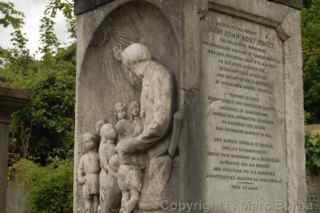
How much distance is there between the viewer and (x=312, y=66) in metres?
22.3

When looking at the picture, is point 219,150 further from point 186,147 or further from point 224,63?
point 224,63

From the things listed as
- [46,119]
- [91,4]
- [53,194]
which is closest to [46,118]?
[46,119]

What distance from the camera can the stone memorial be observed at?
255 inches

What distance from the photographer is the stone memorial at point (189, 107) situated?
6.49 metres

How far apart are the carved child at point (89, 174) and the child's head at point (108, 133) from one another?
0.26 m

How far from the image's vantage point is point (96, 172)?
7309 mm

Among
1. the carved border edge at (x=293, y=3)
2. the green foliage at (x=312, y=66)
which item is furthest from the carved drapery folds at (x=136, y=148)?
the green foliage at (x=312, y=66)

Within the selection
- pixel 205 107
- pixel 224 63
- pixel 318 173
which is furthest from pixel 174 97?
pixel 318 173

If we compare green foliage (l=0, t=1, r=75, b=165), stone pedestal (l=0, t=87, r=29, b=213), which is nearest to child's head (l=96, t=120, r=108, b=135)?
stone pedestal (l=0, t=87, r=29, b=213)

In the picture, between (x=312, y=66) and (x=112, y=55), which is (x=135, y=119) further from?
(x=312, y=66)

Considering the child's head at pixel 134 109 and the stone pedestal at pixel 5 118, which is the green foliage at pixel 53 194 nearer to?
the stone pedestal at pixel 5 118

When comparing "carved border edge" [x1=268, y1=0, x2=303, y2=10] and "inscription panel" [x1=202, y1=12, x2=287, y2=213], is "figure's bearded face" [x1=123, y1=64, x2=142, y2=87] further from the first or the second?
"carved border edge" [x1=268, y1=0, x2=303, y2=10]

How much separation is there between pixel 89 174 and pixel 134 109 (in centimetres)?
92

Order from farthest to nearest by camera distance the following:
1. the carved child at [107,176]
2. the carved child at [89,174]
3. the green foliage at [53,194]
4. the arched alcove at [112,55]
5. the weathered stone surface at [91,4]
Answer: the green foliage at [53,194] < the weathered stone surface at [91,4] < the carved child at [89,174] < the carved child at [107,176] < the arched alcove at [112,55]
